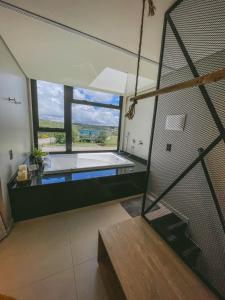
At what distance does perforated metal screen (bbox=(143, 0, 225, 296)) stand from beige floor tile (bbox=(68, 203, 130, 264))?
2.81ft

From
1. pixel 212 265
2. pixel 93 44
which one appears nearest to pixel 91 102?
pixel 93 44

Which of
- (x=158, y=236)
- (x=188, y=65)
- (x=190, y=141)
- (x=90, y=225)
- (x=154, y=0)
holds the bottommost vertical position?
(x=90, y=225)

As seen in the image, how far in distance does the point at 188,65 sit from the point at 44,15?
1420mm

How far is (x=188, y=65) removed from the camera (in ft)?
3.69

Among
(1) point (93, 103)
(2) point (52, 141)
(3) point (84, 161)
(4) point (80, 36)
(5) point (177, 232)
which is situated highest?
(4) point (80, 36)

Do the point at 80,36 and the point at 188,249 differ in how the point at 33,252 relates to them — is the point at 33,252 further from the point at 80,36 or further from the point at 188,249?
the point at 80,36

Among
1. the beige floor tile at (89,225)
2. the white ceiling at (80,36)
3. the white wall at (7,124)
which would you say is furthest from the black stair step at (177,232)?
the white ceiling at (80,36)

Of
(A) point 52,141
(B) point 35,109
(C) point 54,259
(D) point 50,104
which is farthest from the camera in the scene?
(A) point 52,141

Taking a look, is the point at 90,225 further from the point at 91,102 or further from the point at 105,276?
the point at 91,102

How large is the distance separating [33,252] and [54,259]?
0.27 meters

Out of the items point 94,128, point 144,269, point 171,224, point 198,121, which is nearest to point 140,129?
point 94,128

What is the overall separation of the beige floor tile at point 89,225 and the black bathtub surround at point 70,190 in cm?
17

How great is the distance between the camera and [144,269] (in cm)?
95

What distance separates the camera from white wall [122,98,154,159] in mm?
3043
